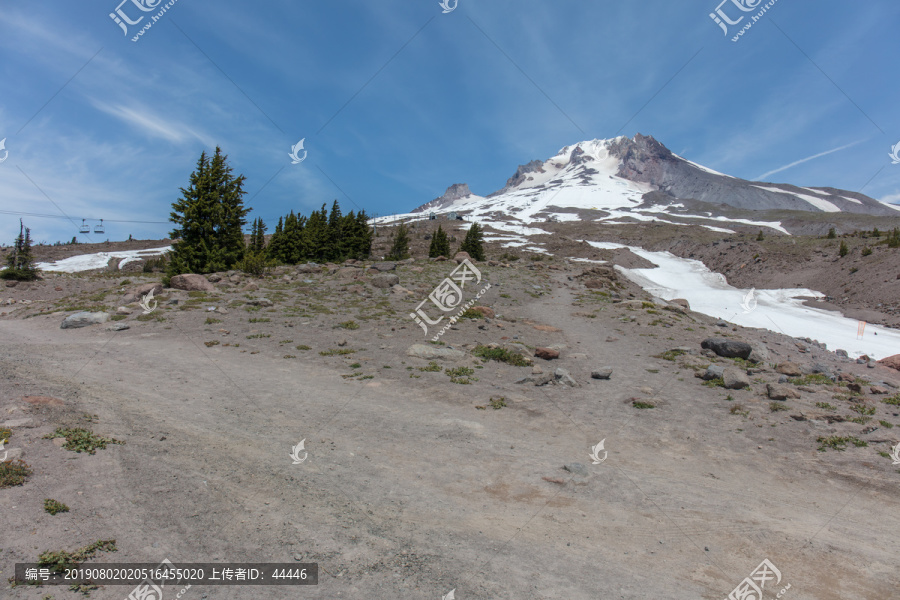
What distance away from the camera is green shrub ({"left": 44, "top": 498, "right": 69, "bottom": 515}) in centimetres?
506

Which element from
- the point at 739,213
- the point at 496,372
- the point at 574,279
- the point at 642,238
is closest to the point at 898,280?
the point at 574,279

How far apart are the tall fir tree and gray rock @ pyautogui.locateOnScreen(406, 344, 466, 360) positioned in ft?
75.2

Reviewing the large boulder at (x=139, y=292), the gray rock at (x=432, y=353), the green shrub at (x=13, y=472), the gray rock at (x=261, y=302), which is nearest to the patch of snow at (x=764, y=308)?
the gray rock at (x=432, y=353)

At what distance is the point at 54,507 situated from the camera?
5.09 metres

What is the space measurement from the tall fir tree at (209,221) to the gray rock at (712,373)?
108 feet

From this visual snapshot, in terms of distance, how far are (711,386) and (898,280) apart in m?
Answer: 36.5

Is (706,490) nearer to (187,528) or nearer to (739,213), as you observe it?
(187,528)

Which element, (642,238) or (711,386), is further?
(642,238)

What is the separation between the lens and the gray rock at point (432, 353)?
16688mm

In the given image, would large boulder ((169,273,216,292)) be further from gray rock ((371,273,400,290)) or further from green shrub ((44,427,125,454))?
green shrub ((44,427,125,454))

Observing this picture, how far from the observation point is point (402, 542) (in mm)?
5559

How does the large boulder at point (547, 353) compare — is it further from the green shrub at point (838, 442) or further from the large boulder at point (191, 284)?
the large boulder at point (191, 284)

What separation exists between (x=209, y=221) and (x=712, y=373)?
34.2 metres

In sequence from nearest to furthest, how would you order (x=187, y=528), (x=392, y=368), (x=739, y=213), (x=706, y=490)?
1. (x=187, y=528)
2. (x=706, y=490)
3. (x=392, y=368)
4. (x=739, y=213)
